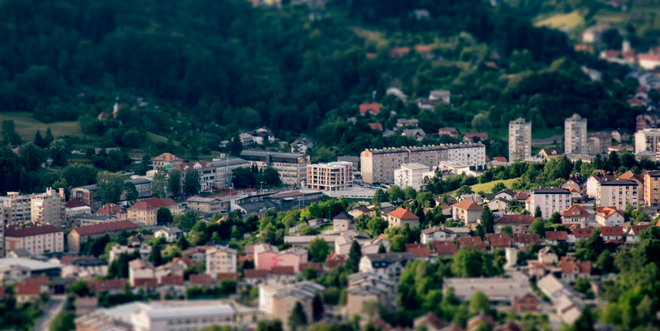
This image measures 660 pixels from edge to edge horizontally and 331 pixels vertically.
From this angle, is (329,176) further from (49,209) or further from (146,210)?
(49,209)

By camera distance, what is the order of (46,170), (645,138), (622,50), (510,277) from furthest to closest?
(622,50) < (645,138) < (46,170) < (510,277)

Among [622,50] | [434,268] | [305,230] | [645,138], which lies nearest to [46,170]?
[305,230]

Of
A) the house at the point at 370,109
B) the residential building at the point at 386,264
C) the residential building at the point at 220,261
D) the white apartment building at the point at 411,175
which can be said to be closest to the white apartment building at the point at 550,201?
the residential building at the point at 386,264

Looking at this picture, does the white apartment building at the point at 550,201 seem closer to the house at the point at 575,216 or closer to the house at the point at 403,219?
the house at the point at 575,216

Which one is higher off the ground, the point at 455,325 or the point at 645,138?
the point at 645,138

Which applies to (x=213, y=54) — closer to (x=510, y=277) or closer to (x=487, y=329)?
(x=510, y=277)

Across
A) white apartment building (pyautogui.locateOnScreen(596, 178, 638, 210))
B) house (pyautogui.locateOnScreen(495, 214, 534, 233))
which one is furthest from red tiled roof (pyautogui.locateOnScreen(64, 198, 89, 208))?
white apartment building (pyautogui.locateOnScreen(596, 178, 638, 210))

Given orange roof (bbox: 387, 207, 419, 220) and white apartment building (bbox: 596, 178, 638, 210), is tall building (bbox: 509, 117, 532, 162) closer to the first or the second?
white apartment building (bbox: 596, 178, 638, 210)
